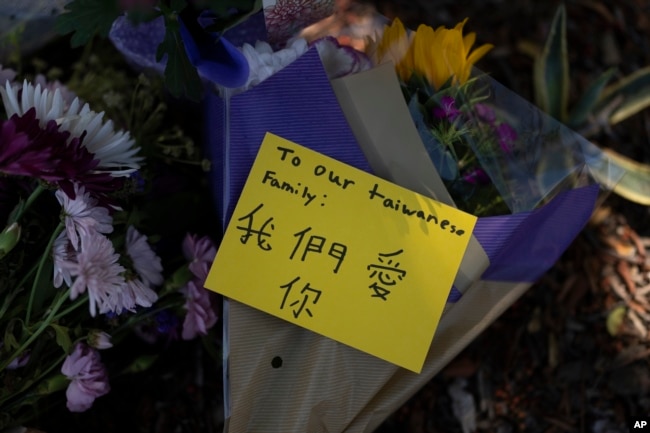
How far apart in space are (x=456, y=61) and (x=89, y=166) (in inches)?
18.4

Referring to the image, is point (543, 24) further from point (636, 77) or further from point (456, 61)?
point (456, 61)

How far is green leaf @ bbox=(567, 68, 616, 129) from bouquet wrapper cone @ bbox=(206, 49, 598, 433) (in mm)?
372

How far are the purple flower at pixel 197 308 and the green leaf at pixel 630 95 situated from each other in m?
0.80

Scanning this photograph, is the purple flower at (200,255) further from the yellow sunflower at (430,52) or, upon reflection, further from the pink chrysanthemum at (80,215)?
the yellow sunflower at (430,52)

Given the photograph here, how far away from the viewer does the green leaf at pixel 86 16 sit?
2.64ft

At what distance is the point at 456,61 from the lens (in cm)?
87

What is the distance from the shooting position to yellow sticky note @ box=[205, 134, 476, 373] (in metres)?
0.83

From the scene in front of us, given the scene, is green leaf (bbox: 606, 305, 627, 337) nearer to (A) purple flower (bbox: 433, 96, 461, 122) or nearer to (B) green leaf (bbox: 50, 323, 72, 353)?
(A) purple flower (bbox: 433, 96, 461, 122)

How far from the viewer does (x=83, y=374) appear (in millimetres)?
828

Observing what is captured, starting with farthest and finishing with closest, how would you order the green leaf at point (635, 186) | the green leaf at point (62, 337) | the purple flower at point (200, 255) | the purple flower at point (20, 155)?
A: the green leaf at point (635, 186) < the purple flower at point (200, 255) < the green leaf at point (62, 337) < the purple flower at point (20, 155)

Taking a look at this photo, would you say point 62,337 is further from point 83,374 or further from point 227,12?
point 227,12

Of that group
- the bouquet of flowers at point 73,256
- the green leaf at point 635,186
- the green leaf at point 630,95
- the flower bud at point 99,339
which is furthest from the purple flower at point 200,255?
the green leaf at point 630,95

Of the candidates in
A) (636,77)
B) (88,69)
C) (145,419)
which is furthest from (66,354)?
(636,77)

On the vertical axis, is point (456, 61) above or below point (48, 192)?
above
